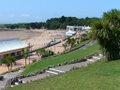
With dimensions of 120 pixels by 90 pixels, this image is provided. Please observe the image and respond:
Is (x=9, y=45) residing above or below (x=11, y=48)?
above

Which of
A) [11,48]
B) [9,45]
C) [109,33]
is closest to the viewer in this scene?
[109,33]

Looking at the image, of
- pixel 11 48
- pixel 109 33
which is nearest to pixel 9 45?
pixel 11 48

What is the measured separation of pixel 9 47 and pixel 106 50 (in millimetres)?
41304

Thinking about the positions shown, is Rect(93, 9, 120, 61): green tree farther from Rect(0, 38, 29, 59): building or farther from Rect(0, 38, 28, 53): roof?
Rect(0, 38, 28, 53): roof

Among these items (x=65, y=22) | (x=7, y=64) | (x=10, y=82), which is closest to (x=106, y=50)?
(x=10, y=82)

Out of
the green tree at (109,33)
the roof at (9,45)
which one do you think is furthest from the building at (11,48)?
the green tree at (109,33)

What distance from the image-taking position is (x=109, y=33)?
→ 20734mm

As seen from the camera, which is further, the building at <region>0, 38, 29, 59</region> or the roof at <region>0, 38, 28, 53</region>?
the roof at <region>0, 38, 28, 53</region>

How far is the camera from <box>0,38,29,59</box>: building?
57.5 m

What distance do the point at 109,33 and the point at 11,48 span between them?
136 ft

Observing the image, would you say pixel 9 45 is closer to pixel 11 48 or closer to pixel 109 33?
pixel 11 48

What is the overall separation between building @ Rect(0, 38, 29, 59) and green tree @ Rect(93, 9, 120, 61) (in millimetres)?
36980

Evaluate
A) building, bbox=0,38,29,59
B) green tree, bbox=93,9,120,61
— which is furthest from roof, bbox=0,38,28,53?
green tree, bbox=93,9,120,61

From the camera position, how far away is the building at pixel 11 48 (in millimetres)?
57500
